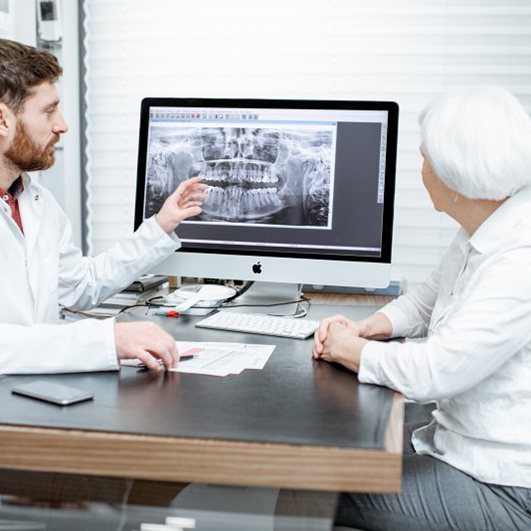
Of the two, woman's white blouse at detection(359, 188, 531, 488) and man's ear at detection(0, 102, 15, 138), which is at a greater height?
man's ear at detection(0, 102, 15, 138)

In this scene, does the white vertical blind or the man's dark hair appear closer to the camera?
the man's dark hair

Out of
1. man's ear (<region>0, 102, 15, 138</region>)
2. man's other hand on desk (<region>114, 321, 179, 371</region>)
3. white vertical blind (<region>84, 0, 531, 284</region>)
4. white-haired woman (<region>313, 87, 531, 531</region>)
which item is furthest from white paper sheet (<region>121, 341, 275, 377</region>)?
white vertical blind (<region>84, 0, 531, 284</region>)

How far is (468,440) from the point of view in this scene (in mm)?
1256

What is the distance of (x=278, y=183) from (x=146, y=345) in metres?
0.82

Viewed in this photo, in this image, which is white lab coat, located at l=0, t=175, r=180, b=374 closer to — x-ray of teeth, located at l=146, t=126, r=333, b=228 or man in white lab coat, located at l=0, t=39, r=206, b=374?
man in white lab coat, located at l=0, t=39, r=206, b=374

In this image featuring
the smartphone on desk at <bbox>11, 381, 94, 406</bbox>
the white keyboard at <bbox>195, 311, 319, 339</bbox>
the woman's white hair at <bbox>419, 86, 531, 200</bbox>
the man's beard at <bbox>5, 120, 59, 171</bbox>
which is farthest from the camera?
the man's beard at <bbox>5, 120, 59, 171</bbox>

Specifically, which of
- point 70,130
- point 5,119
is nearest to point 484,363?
point 5,119

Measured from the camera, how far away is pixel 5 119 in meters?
1.74

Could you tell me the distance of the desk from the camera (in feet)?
3.06

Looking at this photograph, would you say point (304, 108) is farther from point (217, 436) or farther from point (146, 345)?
point (217, 436)

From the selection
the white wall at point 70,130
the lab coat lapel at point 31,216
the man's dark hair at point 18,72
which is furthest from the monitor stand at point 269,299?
the white wall at point 70,130

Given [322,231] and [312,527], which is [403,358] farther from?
[322,231]

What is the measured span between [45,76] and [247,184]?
590 mm

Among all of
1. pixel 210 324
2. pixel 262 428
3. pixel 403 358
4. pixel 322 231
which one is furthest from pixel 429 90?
pixel 262 428
